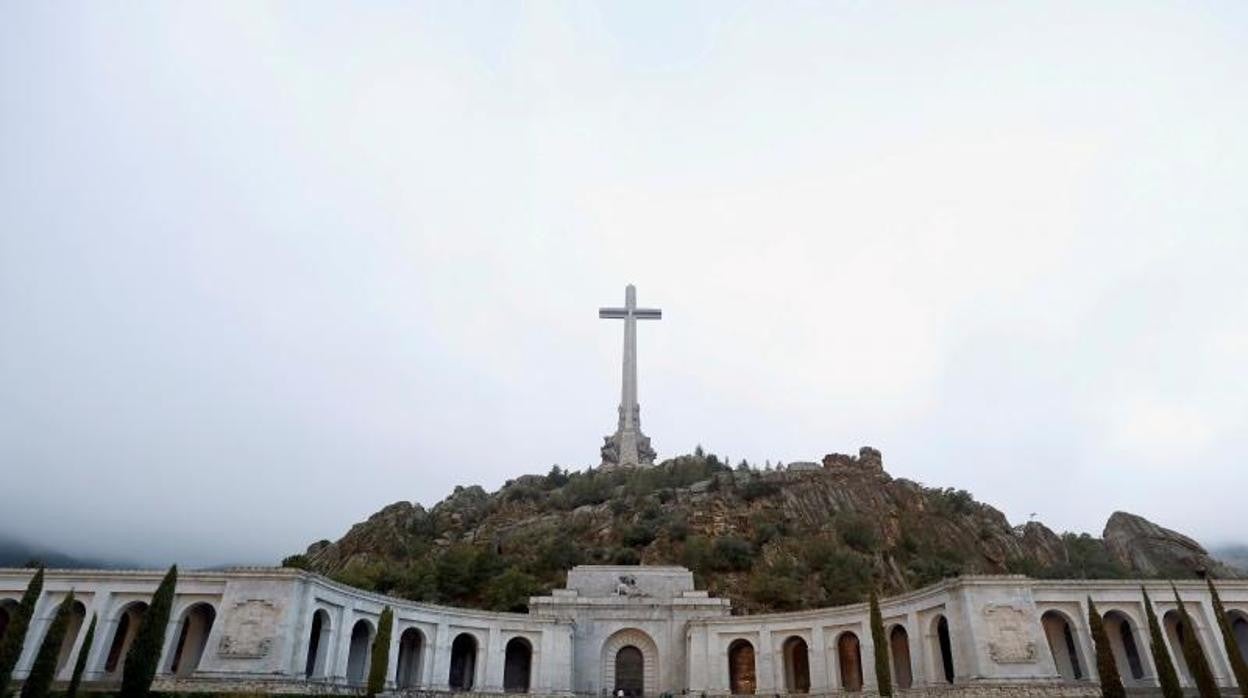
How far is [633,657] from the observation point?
4350 cm

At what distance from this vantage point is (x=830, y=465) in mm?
72188

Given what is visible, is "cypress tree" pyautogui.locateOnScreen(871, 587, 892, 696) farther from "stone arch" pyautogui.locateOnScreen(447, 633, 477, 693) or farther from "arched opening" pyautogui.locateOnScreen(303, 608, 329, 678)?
"arched opening" pyautogui.locateOnScreen(303, 608, 329, 678)

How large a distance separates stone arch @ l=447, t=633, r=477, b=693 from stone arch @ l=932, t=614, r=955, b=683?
2171 cm

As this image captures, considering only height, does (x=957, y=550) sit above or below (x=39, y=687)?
above

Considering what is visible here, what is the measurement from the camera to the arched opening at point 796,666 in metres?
39.9

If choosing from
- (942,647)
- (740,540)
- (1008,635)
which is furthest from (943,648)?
(740,540)

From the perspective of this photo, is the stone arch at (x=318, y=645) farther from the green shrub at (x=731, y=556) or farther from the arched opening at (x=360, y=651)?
the green shrub at (x=731, y=556)

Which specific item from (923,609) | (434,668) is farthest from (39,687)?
(923,609)

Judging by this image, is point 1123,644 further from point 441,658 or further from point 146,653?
point 146,653

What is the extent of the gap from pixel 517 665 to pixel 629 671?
598cm

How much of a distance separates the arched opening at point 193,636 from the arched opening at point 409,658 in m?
8.33

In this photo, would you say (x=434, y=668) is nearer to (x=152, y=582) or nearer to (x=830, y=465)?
(x=152, y=582)

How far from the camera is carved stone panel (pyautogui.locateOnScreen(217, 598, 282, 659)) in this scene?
102ft

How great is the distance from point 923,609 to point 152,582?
3244 centimetres
